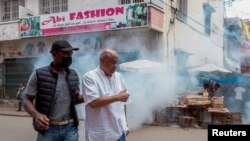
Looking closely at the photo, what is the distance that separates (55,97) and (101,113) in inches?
18.0

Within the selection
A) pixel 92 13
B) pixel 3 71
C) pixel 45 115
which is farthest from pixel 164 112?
pixel 3 71

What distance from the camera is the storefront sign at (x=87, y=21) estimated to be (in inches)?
542

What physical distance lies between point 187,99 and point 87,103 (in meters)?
8.97

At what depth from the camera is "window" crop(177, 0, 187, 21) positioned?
16.8m

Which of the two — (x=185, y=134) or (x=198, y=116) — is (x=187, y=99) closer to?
(x=198, y=116)

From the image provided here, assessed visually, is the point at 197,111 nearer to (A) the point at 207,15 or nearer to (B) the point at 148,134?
(B) the point at 148,134

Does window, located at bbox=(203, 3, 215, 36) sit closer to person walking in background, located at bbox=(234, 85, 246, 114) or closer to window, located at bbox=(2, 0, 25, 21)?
person walking in background, located at bbox=(234, 85, 246, 114)

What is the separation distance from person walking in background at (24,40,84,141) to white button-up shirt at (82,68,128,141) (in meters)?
0.16

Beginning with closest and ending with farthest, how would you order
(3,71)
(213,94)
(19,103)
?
1. (213,94)
2. (19,103)
3. (3,71)

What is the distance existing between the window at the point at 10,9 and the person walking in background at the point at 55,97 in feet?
54.7

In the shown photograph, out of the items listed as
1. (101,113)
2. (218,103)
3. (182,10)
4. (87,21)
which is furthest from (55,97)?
(182,10)

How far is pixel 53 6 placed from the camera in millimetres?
17891

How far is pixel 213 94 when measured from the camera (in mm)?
14656

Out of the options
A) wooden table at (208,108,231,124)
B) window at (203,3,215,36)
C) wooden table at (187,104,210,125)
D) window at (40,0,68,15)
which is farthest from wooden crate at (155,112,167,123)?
window at (203,3,215,36)
